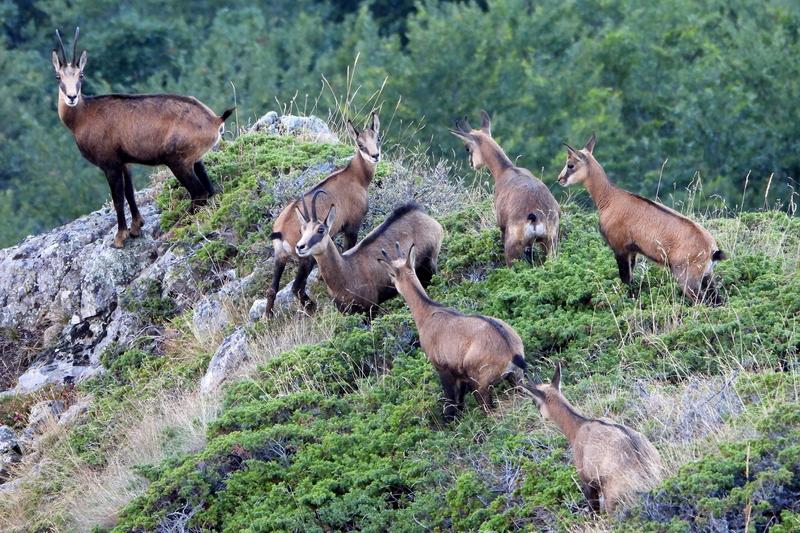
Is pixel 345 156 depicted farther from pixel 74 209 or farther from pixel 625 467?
pixel 74 209

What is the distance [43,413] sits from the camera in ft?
42.9

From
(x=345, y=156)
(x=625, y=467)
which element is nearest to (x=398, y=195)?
(x=345, y=156)

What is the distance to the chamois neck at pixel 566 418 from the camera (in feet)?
28.0

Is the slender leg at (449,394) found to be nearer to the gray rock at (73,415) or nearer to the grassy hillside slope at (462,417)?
the grassy hillside slope at (462,417)

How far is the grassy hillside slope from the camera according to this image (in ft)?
28.0

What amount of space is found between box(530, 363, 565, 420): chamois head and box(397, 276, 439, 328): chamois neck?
158cm

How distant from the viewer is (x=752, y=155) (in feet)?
100

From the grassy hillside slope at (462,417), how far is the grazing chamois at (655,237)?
0.78ft

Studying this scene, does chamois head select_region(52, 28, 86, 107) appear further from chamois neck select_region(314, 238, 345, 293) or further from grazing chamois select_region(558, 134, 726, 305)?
grazing chamois select_region(558, 134, 726, 305)

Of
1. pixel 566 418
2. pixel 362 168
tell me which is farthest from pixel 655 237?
pixel 362 168

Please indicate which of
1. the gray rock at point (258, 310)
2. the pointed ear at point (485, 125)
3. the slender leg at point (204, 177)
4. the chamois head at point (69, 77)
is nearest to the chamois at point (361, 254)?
the gray rock at point (258, 310)

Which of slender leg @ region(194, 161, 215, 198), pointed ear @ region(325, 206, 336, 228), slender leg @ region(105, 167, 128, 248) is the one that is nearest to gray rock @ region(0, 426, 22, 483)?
slender leg @ region(105, 167, 128, 248)

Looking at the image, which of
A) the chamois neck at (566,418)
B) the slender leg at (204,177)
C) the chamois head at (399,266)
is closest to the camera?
the chamois neck at (566,418)

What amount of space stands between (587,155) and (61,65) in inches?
220
